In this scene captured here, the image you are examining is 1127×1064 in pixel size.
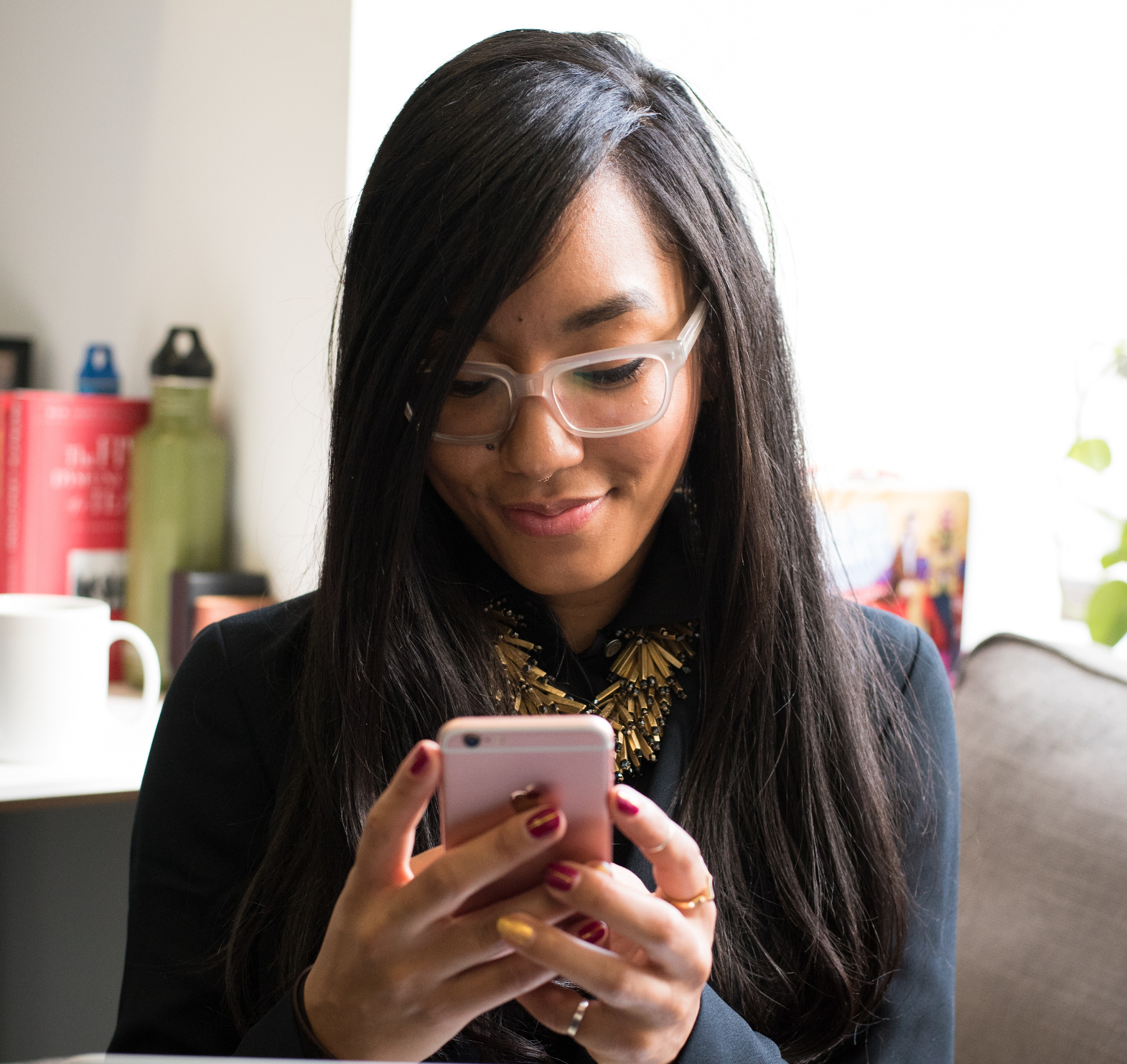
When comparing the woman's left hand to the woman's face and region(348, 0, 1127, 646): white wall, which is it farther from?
region(348, 0, 1127, 646): white wall

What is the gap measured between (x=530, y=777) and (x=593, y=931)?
4.3 inches

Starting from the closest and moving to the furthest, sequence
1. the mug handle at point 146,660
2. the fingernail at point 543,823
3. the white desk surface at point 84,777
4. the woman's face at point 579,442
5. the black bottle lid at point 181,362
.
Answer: the fingernail at point 543,823 < the woman's face at point 579,442 < the white desk surface at point 84,777 < the mug handle at point 146,660 < the black bottle lid at point 181,362

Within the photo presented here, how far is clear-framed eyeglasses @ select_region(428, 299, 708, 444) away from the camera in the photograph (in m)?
0.80

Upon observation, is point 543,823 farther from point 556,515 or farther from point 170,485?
point 170,485

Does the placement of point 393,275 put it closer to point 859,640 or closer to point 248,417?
point 859,640

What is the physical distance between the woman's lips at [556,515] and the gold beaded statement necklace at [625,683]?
0.15 meters

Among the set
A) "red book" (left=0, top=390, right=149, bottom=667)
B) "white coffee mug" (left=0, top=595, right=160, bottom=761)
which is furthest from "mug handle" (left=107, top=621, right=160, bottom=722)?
"red book" (left=0, top=390, right=149, bottom=667)

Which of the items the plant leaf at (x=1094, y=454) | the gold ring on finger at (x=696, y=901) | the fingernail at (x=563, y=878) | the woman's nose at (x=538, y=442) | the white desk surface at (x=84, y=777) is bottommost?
the white desk surface at (x=84, y=777)

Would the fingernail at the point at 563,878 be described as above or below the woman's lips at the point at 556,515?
below

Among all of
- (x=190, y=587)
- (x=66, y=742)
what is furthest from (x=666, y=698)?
(x=190, y=587)

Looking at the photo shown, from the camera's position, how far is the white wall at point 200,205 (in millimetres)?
1368

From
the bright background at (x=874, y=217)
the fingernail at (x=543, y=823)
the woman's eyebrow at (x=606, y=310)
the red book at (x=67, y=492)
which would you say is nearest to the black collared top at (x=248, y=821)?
the woman's eyebrow at (x=606, y=310)

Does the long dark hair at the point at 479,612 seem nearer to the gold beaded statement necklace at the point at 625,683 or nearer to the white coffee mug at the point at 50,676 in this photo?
the gold beaded statement necklace at the point at 625,683

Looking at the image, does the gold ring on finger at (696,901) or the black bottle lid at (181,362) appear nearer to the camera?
the gold ring on finger at (696,901)
